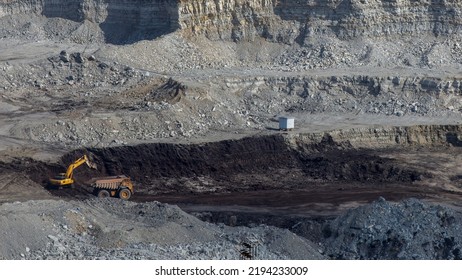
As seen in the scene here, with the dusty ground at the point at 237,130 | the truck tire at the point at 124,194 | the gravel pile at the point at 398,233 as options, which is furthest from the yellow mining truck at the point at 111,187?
the gravel pile at the point at 398,233

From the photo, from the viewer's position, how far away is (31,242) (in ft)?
86.8

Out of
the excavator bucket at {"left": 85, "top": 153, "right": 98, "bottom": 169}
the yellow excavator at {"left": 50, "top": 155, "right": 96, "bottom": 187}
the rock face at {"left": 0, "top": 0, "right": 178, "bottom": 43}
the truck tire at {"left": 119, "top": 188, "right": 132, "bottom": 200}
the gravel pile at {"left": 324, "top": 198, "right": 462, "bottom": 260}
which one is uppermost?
the rock face at {"left": 0, "top": 0, "right": 178, "bottom": 43}

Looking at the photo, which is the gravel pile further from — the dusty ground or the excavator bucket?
the excavator bucket

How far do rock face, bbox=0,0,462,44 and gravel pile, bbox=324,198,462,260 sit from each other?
23200 millimetres

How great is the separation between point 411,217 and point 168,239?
22.8 ft

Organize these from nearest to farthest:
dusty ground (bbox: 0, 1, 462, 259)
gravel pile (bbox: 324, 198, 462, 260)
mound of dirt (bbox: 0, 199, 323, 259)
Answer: mound of dirt (bbox: 0, 199, 323, 259), gravel pile (bbox: 324, 198, 462, 260), dusty ground (bbox: 0, 1, 462, 259)

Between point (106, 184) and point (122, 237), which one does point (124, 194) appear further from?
point (122, 237)

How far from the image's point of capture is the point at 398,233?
2834 cm

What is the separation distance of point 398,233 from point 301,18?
25.8 meters

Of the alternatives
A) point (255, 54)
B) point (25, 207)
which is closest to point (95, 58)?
point (255, 54)

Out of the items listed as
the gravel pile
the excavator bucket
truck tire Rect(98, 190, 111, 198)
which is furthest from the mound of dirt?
the excavator bucket

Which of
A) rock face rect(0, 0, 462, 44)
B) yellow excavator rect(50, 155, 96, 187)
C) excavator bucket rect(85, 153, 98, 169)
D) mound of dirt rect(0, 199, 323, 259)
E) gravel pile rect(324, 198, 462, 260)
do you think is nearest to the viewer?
mound of dirt rect(0, 199, 323, 259)

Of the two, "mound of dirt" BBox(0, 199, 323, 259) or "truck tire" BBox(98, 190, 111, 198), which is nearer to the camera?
"mound of dirt" BBox(0, 199, 323, 259)

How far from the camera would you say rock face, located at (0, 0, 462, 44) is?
169 ft
